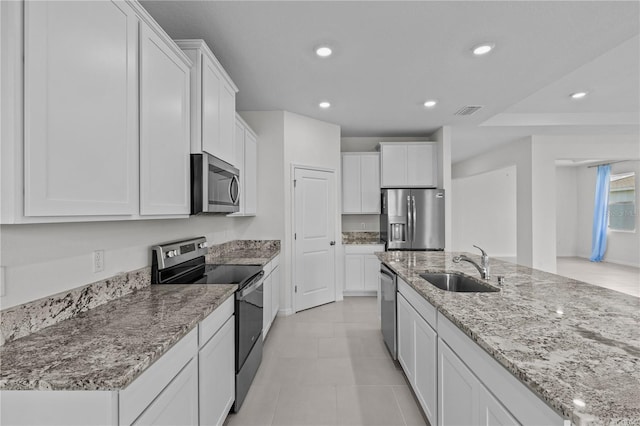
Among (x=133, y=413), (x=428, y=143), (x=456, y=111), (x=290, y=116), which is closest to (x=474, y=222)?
(x=428, y=143)

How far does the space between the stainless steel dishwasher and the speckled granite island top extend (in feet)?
5.01

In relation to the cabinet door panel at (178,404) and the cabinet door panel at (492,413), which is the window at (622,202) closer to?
the cabinet door panel at (492,413)

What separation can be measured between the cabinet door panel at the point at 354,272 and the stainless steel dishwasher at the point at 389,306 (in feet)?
5.79

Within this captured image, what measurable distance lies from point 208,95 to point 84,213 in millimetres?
1257

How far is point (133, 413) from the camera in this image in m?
0.91

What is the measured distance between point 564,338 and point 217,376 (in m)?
1.65

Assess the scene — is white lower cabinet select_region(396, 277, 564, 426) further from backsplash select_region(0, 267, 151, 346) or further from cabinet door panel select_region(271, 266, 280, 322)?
backsplash select_region(0, 267, 151, 346)

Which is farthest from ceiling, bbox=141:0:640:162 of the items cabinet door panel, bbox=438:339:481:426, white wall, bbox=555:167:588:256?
white wall, bbox=555:167:588:256

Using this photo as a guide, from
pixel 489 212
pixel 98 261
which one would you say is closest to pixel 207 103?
pixel 98 261

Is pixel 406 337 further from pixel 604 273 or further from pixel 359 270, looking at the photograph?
pixel 604 273

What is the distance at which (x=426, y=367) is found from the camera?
1756 mm

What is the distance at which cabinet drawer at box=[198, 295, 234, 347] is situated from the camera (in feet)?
4.72

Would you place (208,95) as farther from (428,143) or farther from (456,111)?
(428,143)

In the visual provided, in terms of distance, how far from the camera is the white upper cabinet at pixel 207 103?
1.92m
